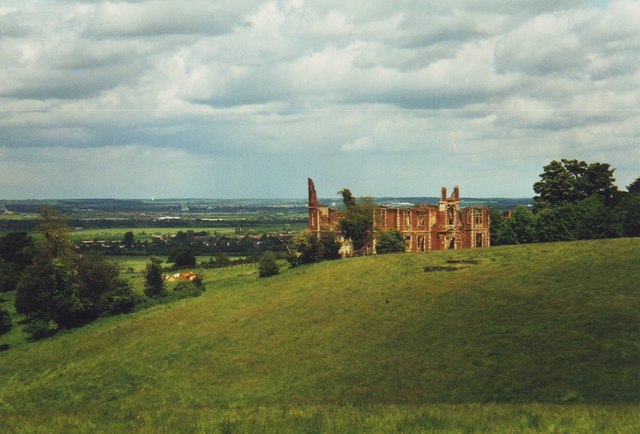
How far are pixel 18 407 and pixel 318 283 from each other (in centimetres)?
2714

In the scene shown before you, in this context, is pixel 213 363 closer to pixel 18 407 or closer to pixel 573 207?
pixel 18 407

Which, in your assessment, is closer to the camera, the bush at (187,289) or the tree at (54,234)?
the bush at (187,289)

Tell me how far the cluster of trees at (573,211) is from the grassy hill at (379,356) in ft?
87.4

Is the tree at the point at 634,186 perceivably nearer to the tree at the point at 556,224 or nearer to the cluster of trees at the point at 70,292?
the tree at the point at 556,224

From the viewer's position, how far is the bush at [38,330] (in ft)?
218

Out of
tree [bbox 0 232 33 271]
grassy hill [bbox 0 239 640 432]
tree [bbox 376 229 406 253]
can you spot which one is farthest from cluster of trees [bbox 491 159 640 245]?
tree [bbox 0 232 33 271]

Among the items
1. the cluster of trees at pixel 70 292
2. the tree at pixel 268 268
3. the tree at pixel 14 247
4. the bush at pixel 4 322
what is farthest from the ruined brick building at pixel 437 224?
the tree at pixel 14 247

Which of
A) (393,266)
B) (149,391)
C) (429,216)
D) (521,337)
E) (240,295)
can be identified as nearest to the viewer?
(521,337)

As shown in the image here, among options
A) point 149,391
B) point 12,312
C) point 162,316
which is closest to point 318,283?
point 162,316

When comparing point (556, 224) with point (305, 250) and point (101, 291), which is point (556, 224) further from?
point (101, 291)

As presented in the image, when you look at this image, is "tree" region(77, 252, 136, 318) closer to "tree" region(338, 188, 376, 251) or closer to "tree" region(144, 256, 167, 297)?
"tree" region(144, 256, 167, 297)

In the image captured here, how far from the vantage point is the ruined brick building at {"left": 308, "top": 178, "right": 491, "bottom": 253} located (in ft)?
276

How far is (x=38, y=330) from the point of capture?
219 feet

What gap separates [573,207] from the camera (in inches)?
3155
